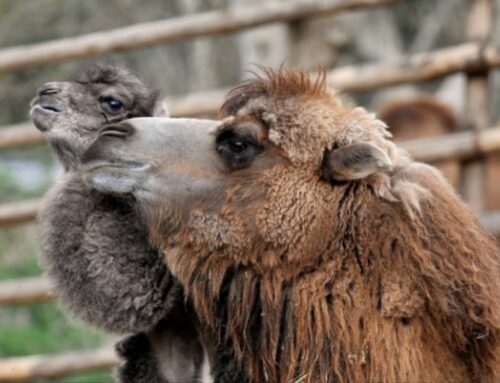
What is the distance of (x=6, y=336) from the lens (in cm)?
802

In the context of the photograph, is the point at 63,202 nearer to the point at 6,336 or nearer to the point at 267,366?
the point at 267,366

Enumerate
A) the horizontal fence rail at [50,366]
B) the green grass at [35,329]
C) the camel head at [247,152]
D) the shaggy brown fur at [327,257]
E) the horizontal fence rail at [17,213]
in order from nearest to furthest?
the shaggy brown fur at [327,257]
the camel head at [247,152]
the horizontal fence rail at [50,366]
the horizontal fence rail at [17,213]
the green grass at [35,329]

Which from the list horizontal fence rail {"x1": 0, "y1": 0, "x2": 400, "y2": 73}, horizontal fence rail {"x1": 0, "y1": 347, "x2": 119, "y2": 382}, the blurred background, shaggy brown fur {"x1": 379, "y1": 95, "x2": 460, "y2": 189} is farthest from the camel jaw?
shaggy brown fur {"x1": 379, "y1": 95, "x2": 460, "y2": 189}

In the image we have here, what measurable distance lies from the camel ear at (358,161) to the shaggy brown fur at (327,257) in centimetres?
3

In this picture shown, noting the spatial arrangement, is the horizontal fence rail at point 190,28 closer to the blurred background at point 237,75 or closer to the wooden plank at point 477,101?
the blurred background at point 237,75

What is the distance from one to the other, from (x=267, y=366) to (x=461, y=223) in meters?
0.66

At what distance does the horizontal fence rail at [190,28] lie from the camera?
6965 mm

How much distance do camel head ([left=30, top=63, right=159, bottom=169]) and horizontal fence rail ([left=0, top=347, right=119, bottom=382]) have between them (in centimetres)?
334

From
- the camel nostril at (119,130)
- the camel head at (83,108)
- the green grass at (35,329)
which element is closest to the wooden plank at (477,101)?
the green grass at (35,329)

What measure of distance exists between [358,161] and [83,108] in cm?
94

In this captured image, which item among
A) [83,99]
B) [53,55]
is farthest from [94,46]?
[83,99]

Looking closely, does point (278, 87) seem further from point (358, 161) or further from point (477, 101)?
point (477, 101)

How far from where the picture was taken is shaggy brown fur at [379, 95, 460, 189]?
8.40 meters

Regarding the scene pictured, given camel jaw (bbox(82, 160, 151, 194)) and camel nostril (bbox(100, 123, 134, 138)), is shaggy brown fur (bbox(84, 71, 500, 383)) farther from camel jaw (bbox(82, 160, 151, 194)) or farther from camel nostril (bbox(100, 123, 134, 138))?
camel nostril (bbox(100, 123, 134, 138))
